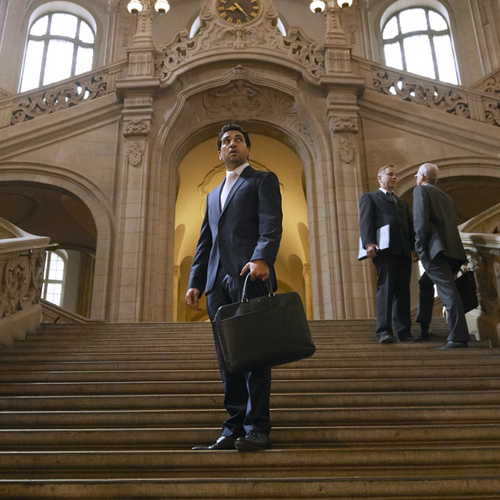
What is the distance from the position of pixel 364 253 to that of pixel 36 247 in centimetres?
376

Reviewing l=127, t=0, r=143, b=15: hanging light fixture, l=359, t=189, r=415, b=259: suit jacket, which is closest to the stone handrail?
l=359, t=189, r=415, b=259: suit jacket

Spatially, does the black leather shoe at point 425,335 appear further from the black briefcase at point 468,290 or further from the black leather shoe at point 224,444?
the black leather shoe at point 224,444

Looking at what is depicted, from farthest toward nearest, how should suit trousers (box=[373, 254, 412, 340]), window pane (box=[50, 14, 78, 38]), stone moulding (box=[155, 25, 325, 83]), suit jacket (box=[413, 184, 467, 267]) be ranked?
1. window pane (box=[50, 14, 78, 38])
2. stone moulding (box=[155, 25, 325, 83])
3. suit trousers (box=[373, 254, 412, 340])
4. suit jacket (box=[413, 184, 467, 267])

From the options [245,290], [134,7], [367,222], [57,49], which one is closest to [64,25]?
[57,49]

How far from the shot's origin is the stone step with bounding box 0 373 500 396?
4.75m

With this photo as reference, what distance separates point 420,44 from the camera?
1964 cm

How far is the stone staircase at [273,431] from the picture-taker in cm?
304

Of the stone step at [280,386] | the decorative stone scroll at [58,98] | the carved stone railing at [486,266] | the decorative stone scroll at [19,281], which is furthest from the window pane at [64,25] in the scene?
the stone step at [280,386]

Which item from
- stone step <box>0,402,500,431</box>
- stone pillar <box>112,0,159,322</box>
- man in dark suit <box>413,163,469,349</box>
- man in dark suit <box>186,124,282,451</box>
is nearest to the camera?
man in dark suit <box>186,124,282,451</box>

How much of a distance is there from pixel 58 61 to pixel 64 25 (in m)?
1.40

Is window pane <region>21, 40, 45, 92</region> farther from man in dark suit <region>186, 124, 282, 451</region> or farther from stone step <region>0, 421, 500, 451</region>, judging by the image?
stone step <region>0, 421, 500, 451</region>

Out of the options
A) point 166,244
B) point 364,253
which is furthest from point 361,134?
point 364,253

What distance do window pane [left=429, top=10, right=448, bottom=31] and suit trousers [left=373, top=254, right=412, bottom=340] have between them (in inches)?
610

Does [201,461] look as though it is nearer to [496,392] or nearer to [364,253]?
[496,392]
